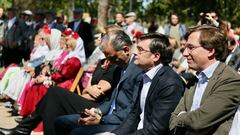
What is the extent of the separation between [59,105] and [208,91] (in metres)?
2.30

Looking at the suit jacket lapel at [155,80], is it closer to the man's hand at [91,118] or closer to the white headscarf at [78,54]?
the man's hand at [91,118]

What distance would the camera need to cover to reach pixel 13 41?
11.4 m

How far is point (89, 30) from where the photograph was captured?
11.0 metres

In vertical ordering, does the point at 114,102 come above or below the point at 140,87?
below

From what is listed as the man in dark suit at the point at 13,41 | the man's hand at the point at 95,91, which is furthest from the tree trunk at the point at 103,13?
the man's hand at the point at 95,91

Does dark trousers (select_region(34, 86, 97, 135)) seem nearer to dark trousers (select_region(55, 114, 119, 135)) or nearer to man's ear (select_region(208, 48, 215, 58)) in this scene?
dark trousers (select_region(55, 114, 119, 135))

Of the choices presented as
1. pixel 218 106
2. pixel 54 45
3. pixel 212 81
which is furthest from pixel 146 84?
pixel 54 45

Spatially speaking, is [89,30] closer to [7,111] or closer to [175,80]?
[7,111]

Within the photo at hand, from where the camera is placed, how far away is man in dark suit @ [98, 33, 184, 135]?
4000 millimetres

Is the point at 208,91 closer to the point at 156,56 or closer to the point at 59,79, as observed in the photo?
the point at 156,56

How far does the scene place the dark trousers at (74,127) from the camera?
4.67 m

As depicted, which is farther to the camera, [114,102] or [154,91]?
[114,102]

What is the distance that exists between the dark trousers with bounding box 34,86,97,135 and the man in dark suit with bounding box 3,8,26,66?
608cm

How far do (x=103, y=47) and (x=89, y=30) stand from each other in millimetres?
5879
